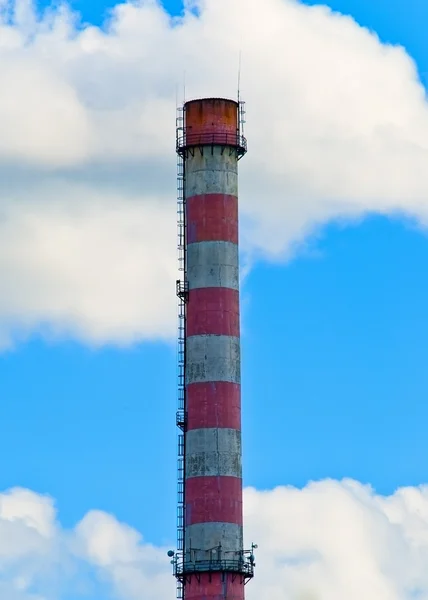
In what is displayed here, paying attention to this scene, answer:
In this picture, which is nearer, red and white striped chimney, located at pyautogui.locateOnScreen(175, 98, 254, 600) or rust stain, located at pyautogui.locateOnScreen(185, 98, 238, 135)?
red and white striped chimney, located at pyautogui.locateOnScreen(175, 98, 254, 600)

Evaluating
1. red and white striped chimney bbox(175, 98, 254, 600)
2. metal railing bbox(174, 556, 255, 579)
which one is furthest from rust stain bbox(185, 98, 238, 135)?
metal railing bbox(174, 556, 255, 579)

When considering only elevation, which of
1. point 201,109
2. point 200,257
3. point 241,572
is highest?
point 201,109

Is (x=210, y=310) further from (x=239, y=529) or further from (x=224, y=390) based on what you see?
(x=239, y=529)

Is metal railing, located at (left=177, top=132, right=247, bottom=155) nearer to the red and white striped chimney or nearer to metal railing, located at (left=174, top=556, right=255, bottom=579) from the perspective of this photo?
the red and white striped chimney

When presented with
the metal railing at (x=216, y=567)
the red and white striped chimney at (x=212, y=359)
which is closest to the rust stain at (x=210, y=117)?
the red and white striped chimney at (x=212, y=359)

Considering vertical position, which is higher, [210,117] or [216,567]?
[210,117]

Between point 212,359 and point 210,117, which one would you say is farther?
point 210,117

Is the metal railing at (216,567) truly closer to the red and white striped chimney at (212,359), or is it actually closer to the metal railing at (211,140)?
the red and white striped chimney at (212,359)

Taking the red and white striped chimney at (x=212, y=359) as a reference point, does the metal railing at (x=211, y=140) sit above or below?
above

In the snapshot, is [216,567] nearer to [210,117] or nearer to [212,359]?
[212,359]

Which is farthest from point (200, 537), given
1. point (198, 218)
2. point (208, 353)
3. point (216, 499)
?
point (198, 218)

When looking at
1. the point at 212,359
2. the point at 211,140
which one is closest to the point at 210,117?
the point at 211,140

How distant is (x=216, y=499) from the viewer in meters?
93.9

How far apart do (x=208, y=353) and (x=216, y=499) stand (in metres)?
6.88
